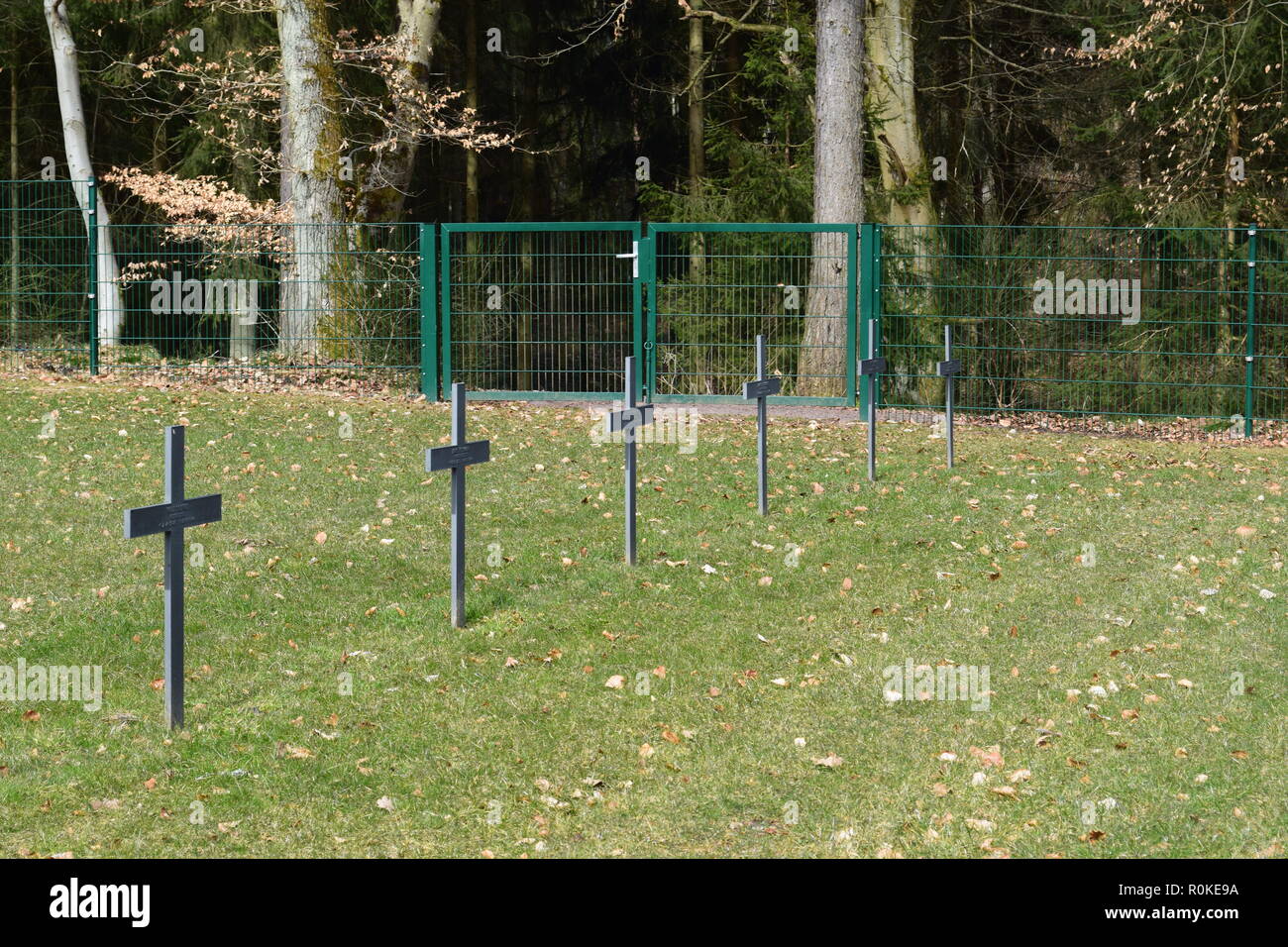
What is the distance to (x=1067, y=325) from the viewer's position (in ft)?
63.8

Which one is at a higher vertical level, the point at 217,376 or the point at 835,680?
the point at 217,376

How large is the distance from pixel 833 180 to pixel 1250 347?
5325mm

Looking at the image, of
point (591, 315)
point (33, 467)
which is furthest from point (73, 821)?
point (591, 315)

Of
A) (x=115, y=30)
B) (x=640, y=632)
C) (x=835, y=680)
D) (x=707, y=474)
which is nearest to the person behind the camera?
(x=835, y=680)

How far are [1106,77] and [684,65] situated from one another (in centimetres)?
813

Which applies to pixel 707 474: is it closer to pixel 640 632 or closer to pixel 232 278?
pixel 640 632

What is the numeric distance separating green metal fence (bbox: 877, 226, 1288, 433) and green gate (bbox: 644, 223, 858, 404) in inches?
24.2

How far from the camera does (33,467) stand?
43.8 feet

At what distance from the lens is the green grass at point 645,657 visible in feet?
21.9

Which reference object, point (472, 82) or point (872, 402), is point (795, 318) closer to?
point (872, 402)

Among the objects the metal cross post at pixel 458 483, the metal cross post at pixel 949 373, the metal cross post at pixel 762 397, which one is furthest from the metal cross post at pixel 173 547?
the metal cross post at pixel 949 373

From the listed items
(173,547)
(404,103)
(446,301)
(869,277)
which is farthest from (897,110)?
(173,547)

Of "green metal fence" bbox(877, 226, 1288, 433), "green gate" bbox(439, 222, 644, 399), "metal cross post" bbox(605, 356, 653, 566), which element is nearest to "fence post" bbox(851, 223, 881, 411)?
"green metal fence" bbox(877, 226, 1288, 433)
